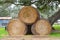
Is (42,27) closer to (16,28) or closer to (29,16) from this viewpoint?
(29,16)

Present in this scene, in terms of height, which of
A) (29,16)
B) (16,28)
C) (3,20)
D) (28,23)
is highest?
(29,16)

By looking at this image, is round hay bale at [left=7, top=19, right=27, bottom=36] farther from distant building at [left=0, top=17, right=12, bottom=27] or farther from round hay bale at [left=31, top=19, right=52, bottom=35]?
distant building at [left=0, top=17, right=12, bottom=27]

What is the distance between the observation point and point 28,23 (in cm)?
694

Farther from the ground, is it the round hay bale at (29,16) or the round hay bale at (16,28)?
the round hay bale at (29,16)

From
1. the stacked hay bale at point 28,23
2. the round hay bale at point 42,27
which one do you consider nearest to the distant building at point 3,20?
the stacked hay bale at point 28,23

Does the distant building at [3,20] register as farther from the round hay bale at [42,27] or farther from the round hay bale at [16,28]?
the round hay bale at [42,27]

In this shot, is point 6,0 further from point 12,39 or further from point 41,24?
point 12,39

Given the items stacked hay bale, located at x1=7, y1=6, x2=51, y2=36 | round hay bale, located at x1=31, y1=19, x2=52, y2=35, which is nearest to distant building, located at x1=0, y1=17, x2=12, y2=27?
stacked hay bale, located at x1=7, y1=6, x2=51, y2=36

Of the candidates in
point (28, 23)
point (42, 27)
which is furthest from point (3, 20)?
point (42, 27)

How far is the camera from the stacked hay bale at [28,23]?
267 inches

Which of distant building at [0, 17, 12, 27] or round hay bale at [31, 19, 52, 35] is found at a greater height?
round hay bale at [31, 19, 52, 35]

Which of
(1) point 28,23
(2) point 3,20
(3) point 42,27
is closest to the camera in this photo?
(3) point 42,27

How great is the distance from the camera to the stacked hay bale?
22.3 ft

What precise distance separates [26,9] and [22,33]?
84cm
